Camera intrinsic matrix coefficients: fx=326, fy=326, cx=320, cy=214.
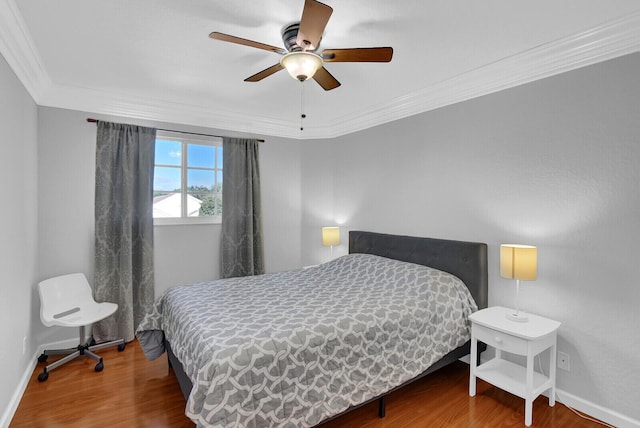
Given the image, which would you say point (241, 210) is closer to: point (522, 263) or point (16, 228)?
point (16, 228)

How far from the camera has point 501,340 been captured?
2279mm

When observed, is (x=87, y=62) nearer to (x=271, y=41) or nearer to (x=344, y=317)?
(x=271, y=41)

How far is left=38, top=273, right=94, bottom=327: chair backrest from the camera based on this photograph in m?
2.81

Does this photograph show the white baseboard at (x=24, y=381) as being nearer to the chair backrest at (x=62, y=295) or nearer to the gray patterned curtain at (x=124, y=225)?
the gray patterned curtain at (x=124, y=225)

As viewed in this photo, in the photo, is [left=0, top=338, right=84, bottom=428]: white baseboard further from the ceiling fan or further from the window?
the ceiling fan

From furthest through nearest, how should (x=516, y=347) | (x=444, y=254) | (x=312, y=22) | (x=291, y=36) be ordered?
1. (x=444, y=254)
2. (x=516, y=347)
3. (x=291, y=36)
4. (x=312, y=22)

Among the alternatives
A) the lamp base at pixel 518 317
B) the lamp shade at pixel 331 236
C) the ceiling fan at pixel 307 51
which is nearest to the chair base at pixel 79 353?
the lamp shade at pixel 331 236

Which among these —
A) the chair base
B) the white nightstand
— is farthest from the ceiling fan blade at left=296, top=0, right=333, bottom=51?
the chair base

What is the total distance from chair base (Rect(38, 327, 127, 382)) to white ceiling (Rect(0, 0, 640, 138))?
2300 millimetres

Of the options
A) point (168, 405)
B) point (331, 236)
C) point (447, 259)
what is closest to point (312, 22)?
point (447, 259)

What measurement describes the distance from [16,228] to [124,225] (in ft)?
3.41

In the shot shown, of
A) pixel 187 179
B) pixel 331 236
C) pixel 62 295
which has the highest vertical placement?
pixel 187 179

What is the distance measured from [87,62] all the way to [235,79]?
3.80 feet

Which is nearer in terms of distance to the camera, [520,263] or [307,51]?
[307,51]
